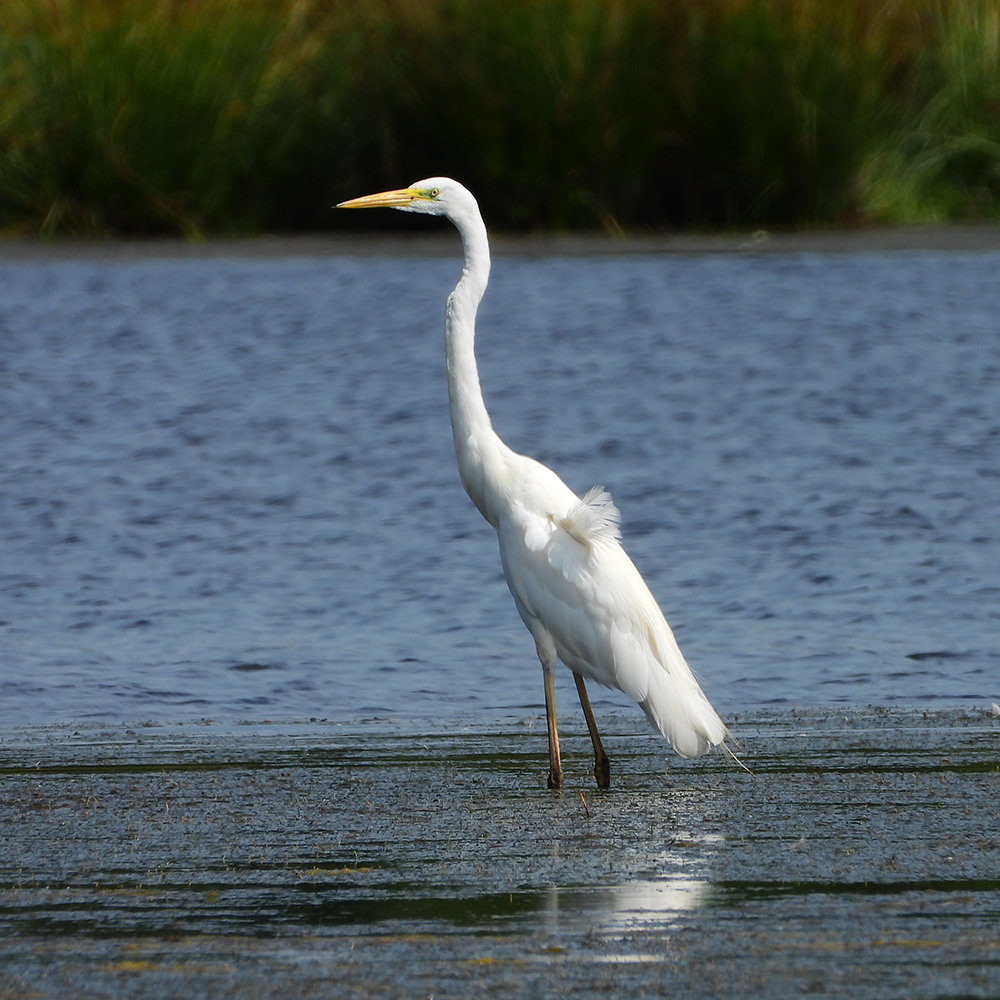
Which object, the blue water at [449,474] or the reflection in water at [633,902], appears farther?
the blue water at [449,474]

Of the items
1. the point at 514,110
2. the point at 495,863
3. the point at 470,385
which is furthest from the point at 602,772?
the point at 514,110

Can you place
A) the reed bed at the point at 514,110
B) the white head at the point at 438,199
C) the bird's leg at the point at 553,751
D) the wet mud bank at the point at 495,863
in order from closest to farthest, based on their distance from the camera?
the wet mud bank at the point at 495,863, the bird's leg at the point at 553,751, the white head at the point at 438,199, the reed bed at the point at 514,110

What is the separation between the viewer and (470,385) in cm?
562

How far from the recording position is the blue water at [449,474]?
268 inches

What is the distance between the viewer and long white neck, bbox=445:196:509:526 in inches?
215

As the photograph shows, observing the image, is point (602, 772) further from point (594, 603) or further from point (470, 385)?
point (470, 385)

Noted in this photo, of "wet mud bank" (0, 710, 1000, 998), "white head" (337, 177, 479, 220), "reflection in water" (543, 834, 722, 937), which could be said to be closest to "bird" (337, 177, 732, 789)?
"wet mud bank" (0, 710, 1000, 998)

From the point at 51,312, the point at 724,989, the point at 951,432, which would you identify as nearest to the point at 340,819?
the point at 724,989

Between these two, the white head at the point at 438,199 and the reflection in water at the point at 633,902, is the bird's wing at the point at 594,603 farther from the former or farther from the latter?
the reflection in water at the point at 633,902

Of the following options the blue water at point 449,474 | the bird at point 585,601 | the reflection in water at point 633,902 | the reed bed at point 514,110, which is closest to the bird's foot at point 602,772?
the bird at point 585,601

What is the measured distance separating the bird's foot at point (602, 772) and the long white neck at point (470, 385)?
828mm

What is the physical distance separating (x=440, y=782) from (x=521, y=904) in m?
1.32

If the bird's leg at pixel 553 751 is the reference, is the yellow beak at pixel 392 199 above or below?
above

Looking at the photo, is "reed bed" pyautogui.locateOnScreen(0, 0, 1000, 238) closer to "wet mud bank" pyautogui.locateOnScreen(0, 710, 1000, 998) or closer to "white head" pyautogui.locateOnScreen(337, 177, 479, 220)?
"white head" pyautogui.locateOnScreen(337, 177, 479, 220)
